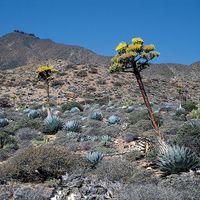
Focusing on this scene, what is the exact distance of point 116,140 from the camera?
50.5ft

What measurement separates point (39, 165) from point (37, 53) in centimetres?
15444

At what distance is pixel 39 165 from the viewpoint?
9773 mm

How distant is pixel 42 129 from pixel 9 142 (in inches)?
125

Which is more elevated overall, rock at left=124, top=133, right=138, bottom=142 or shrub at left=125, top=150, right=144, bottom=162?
rock at left=124, top=133, right=138, bottom=142

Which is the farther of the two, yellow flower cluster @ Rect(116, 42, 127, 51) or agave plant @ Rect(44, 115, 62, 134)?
agave plant @ Rect(44, 115, 62, 134)

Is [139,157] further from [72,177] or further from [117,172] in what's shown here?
[72,177]

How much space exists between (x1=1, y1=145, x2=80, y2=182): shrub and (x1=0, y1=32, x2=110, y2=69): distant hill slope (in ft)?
384

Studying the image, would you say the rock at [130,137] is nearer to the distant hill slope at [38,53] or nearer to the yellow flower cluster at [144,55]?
the yellow flower cluster at [144,55]

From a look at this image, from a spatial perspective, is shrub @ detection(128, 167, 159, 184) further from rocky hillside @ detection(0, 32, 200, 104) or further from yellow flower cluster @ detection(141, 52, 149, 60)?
rocky hillside @ detection(0, 32, 200, 104)

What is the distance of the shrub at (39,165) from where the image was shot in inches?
384

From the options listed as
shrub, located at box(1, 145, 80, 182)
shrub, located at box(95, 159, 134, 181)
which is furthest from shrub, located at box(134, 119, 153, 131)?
shrub, located at box(95, 159, 134, 181)

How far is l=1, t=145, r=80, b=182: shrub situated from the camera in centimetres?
975

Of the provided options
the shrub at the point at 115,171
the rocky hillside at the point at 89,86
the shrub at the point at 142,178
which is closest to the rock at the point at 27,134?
the shrub at the point at 115,171

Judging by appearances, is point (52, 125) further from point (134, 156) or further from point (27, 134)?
point (134, 156)
